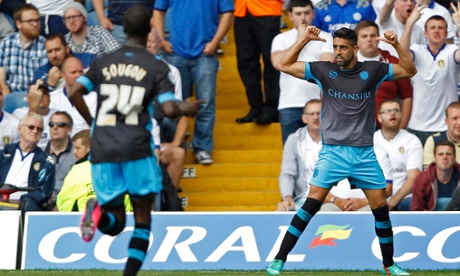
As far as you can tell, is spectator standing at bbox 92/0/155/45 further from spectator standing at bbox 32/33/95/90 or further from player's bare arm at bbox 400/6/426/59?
player's bare arm at bbox 400/6/426/59

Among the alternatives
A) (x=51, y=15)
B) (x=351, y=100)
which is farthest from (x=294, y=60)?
(x=51, y=15)

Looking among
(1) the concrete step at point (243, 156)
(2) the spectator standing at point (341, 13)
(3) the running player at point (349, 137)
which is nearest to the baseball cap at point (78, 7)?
(1) the concrete step at point (243, 156)

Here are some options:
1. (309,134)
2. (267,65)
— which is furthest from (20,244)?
(267,65)

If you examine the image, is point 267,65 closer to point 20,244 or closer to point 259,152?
point 259,152

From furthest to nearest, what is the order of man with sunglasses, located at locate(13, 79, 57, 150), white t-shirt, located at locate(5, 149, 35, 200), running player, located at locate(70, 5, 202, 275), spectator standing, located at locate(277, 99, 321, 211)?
1. man with sunglasses, located at locate(13, 79, 57, 150)
2. spectator standing, located at locate(277, 99, 321, 211)
3. white t-shirt, located at locate(5, 149, 35, 200)
4. running player, located at locate(70, 5, 202, 275)

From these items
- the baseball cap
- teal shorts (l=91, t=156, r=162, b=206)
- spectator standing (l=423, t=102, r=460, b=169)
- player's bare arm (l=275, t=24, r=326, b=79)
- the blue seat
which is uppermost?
player's bare arm (l=275, t=24, r=326, b=79)

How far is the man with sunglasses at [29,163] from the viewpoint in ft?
41.5

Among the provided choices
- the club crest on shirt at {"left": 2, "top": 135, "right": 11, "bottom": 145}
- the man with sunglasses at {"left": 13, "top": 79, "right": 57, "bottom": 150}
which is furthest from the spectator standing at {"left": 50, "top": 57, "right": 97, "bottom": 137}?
the club crest on shirt at {"left": 2, "top": 135, "right": 11, "bottom": 145}

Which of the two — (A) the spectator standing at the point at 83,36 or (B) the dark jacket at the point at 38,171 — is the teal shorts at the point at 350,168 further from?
(A) the spectator standing at the point at 83,36

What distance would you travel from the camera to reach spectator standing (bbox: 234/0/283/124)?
15.0 m

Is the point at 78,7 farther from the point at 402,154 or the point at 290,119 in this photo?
the point at 402,154

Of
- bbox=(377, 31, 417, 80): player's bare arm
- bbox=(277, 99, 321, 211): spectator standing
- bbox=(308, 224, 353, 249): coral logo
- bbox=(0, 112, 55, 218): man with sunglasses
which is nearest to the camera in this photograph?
bbox=(377, 31, 417, 80): player's bare arm

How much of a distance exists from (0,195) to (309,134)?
12.4 feet

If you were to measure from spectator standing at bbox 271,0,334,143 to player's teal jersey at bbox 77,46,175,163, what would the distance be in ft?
19.5
